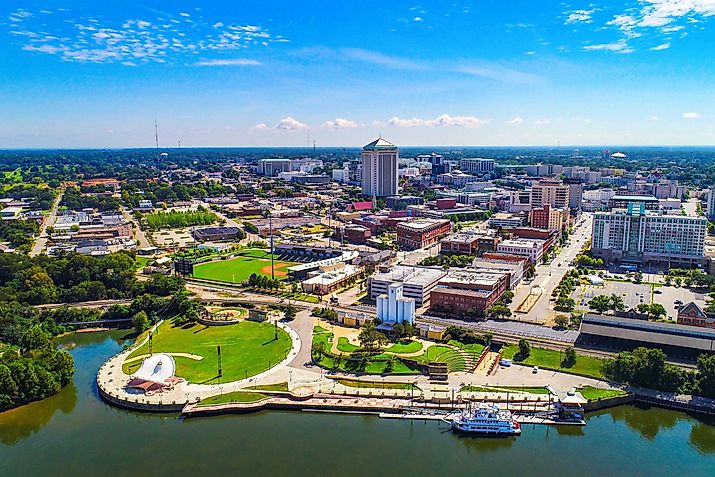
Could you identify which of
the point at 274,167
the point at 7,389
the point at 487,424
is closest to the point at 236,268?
the point at 7,389

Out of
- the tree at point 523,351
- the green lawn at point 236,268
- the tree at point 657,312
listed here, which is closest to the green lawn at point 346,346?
the tree at point 523,351

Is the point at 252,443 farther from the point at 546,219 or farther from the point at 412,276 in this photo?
the point at 546,219

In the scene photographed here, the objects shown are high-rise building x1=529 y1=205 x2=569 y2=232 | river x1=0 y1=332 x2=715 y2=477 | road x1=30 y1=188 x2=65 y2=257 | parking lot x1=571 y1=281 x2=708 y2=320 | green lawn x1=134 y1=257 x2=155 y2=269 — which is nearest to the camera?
river x1=0 y1=332 x2=715 y2=477

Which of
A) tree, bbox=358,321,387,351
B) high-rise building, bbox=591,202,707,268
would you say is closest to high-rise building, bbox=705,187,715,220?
high-rise building, bbox=591,202,707,268

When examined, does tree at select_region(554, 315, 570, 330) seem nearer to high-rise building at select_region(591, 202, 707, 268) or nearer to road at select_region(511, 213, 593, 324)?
road at select_region(511, 213, 593, 324)

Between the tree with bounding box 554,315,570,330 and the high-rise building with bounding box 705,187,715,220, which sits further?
the high-rise building with bounding box 705,187,715,220

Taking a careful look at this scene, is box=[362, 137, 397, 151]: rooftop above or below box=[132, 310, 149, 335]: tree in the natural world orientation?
above
